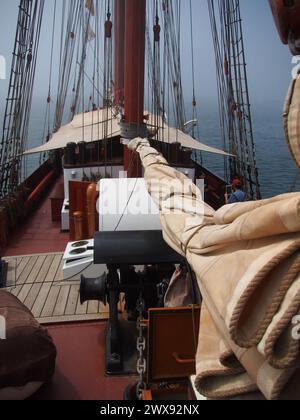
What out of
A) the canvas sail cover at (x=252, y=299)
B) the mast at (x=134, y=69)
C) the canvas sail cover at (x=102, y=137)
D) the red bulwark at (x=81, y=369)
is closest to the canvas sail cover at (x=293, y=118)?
the canvas sail cover at (x=252, y=299)

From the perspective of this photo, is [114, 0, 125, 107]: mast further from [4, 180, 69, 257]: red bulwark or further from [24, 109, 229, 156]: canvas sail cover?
[4, 180, 69, 257]: red bulwark

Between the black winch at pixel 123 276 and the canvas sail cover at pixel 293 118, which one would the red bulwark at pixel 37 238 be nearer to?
the black winch at pixel 123 276

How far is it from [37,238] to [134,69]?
3.77 metres

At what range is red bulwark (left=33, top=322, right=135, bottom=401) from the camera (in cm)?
322

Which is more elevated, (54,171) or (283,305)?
(54,171)

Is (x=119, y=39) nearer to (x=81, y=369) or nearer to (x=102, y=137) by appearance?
(x=102, y=137)

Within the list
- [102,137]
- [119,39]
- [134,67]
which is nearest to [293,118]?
[134,67]

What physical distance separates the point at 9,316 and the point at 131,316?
145cm

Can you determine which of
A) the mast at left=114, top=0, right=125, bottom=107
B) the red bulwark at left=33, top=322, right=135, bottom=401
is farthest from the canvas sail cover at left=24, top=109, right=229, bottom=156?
the red bulwark at left=33, top=322, right=135, bottom=401

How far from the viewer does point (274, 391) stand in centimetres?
106

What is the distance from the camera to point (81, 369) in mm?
3516

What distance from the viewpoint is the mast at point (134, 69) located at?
6.50 meters

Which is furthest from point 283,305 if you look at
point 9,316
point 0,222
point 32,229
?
point 32,229
